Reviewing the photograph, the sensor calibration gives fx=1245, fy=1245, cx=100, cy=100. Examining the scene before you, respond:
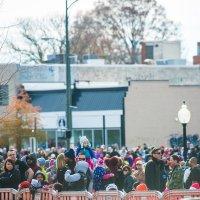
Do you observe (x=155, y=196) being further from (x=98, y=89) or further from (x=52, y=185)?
(x=98, y=89)

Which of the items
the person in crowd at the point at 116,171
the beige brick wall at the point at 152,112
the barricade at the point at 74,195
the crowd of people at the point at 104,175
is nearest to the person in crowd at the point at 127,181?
the crowd of people at the point at 104,175

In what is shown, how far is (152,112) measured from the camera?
72.1 metres

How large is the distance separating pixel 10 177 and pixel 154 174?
9.70 feet

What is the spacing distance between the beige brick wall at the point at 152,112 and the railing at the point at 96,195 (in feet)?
153

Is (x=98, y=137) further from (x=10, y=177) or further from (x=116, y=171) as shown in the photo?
(x=10, y=177)

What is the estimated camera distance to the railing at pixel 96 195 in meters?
22.2

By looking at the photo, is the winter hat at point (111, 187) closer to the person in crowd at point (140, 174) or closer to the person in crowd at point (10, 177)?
the person in crowd at point (140, 174)

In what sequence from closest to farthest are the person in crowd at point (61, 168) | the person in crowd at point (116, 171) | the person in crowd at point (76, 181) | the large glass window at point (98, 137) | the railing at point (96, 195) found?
1. the railing at point (96, 195)
2. the person in crowd at point (76, 181)
3. the person in crowd at point (61, 168)
4. the person in crowd at point (116, 171)
5. the large glass window at point (98, 137)

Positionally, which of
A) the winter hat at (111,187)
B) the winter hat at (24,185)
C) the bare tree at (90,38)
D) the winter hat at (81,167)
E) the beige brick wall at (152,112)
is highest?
the bare tree at (90,38)

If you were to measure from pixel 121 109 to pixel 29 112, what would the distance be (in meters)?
6.59

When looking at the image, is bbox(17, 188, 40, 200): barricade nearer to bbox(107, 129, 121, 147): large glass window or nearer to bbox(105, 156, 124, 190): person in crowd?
bbox(105, 156, 124, 190): person in crowd

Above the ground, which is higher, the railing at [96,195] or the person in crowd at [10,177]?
the person in crowd at [10,177]

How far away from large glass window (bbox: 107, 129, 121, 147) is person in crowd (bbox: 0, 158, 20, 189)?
146 feet

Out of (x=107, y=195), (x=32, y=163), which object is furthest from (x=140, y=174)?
(x=107, y=195)
